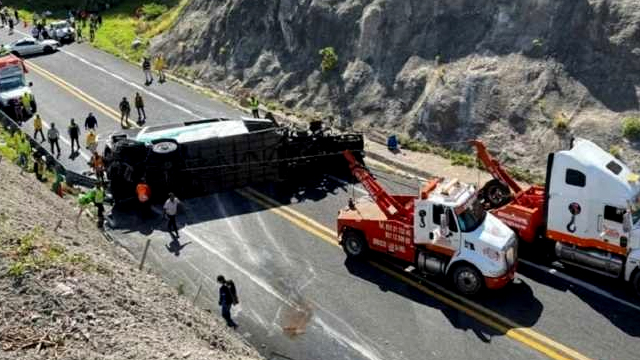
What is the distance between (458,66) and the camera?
31000mm

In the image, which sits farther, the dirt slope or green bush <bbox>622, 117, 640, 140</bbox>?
green bush <bbox>622, 117, 640, 140</bbox>

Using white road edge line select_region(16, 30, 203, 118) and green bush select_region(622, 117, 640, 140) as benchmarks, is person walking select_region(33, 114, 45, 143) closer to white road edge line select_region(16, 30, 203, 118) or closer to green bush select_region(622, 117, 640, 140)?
white road edge line select_region(16, 30, 203, 118)

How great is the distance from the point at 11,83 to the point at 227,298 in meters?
23.9

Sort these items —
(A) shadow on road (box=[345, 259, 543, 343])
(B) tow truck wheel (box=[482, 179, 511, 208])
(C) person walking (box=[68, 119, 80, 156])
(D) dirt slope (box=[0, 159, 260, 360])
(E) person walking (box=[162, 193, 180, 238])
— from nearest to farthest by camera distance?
(D) dirt slope (box=[0, 159, 260, 360]) < (A) shadow on road (box=[345, 259, 543, 343]) < (B) tow truck wheel (box=[482, 179, 511, 208]) < (E) person walking (box=[162, 193, 180, 238]) < (C) person walking (box=[68, 119, 80, 156])

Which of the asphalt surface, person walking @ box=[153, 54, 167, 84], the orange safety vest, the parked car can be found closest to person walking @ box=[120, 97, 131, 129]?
person walking @ box=[153, 54, 167, 84]

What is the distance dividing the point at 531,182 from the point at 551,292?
7.35 meters

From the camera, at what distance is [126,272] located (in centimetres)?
1848

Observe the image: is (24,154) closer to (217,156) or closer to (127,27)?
(217,156)

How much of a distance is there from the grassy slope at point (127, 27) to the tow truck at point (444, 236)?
2748 cm

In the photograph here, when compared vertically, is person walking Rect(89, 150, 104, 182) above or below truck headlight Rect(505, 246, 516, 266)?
below

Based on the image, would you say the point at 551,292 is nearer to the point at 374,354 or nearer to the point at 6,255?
the point at 374,354

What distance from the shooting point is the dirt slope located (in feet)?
46.0

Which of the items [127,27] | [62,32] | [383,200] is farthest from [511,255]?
[127,27]

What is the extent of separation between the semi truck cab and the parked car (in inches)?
1517
